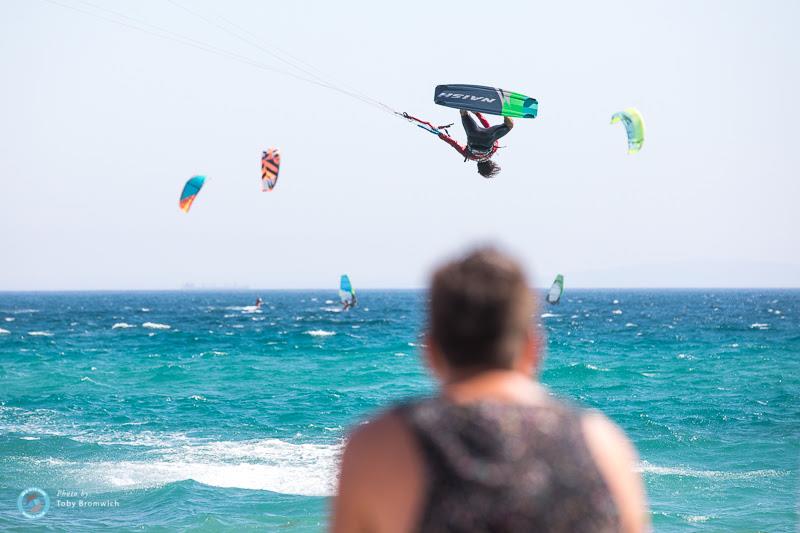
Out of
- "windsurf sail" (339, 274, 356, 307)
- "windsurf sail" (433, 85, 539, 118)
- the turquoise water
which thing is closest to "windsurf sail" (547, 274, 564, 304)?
the turquoise water

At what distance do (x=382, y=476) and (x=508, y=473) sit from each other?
224 millimetres

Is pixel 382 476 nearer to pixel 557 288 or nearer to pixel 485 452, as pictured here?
pixel 485 452

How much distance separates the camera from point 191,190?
21766 millimetres

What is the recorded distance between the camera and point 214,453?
2000 centimetres

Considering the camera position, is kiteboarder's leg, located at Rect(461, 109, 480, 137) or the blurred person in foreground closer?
the blurred person in foreground

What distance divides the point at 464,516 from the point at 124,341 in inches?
2100

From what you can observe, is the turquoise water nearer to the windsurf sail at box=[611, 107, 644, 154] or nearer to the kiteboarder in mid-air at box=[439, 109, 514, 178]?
the windsurf sail at box=[611, 107, 644, 154]

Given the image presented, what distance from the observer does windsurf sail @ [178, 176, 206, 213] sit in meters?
21.4

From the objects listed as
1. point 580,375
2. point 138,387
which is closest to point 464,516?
point 138,387

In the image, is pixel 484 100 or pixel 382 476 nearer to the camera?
pixel 382 476

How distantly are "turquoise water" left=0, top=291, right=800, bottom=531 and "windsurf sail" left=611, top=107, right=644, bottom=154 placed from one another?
362 centimetres

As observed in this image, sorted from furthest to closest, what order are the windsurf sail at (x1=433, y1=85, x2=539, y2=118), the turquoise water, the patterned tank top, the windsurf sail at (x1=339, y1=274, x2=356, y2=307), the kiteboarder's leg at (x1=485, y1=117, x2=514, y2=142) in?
the windsurf sail at (x1=339, y1=274, x2=356, y2=307) → the turquoise water → the windsurf sail at (x1=433, y1=85, x2=539, y2=118) → the kiteboarder's leg at (x1=485, y1=117, x2=514, y2=142) → the patterned tank top

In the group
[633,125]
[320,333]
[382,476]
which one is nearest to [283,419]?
[633,125]

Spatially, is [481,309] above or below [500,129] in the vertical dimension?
below
